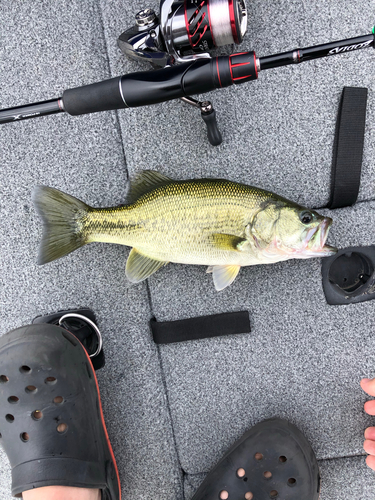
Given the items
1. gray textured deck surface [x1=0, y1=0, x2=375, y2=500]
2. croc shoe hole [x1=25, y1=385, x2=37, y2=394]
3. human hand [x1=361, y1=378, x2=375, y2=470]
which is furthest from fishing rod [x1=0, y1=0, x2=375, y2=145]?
human hand [x1=361, y1=378, x2=375, y2=470]

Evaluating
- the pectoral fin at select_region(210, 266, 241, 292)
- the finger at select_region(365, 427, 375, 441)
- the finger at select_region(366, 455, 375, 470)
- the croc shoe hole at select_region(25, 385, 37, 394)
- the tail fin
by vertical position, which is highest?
the tail fin

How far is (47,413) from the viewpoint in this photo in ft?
3.43

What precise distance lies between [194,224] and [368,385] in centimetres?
78

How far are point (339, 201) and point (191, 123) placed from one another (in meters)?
0.58

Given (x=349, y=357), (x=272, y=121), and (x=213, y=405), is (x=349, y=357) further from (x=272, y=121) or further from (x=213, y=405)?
(x=272, y=121)

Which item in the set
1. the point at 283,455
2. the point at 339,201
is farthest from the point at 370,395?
the point at 339,201

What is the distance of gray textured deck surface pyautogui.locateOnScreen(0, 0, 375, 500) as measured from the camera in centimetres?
120

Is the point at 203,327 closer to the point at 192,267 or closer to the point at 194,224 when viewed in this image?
the point at 192,267

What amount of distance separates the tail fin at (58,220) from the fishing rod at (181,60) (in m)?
0.24

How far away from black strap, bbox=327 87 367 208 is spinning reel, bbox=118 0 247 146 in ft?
1.48

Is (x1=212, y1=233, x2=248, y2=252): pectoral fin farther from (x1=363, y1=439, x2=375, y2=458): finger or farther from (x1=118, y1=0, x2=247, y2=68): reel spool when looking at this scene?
(x1=363, y1=439, x2=375, y2=458): finger

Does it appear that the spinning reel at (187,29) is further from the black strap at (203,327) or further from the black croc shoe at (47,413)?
the black croc shoe at (47,413)

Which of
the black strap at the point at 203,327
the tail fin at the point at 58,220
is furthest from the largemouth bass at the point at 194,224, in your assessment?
the black strap at the point at 203,327

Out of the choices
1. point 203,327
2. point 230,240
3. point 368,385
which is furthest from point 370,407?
point 230,240
